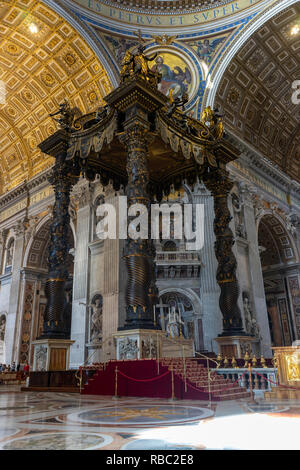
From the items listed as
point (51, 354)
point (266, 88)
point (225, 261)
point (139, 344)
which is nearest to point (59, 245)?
point (51, 354)

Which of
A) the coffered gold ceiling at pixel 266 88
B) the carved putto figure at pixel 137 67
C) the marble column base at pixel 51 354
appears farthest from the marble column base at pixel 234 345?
the coffered gold ceiling at pixel 266 88

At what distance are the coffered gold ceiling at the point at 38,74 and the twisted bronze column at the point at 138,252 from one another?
8.64 metres

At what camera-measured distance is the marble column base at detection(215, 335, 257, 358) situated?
8.48 metres

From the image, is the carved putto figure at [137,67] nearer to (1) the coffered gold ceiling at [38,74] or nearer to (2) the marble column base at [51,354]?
(2) the marble column base at [51,354]

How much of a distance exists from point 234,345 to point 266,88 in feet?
42.6

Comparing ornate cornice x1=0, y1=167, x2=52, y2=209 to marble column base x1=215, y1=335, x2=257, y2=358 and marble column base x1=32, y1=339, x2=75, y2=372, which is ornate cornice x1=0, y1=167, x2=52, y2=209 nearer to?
marble column base x1=32, y1=339, x2=75, y2=372

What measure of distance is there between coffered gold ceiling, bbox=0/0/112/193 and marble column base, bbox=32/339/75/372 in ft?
35.7

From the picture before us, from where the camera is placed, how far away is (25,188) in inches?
753

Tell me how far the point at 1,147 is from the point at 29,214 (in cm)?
424

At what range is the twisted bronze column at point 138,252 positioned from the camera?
22.0 feet

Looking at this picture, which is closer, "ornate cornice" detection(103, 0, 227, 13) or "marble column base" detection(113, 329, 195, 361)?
"marble column base" detection(113, 329, 195, 361)

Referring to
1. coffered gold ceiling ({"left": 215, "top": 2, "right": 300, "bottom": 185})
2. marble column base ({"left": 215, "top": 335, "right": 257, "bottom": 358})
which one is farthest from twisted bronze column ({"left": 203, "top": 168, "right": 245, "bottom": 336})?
coffered gold ceiling ({"left": 215, "top": 2, "right": 300, "bottom": 185})

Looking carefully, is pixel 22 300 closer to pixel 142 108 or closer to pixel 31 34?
pixel 31 34

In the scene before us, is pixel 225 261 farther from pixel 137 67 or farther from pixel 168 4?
pixel 168 4
